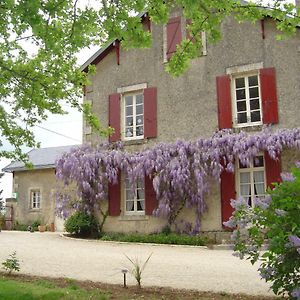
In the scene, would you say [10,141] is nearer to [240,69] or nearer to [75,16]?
[75,16]

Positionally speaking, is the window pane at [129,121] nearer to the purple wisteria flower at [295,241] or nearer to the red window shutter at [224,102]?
the red window shutter at [224,102]

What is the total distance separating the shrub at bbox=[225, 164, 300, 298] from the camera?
3.53 metres

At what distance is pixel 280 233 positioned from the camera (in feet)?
11.6

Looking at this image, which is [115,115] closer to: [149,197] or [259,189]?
[149,197]

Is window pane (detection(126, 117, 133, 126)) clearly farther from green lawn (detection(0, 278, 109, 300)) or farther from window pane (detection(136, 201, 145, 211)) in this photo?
green lawn (detection(0, 278, 109, 300))

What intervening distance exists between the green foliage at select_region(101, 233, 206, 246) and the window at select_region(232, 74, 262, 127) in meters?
3.32

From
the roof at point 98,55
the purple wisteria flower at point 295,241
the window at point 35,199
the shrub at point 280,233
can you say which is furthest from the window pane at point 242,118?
the window at point 35,199

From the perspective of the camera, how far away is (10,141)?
7.94 meters

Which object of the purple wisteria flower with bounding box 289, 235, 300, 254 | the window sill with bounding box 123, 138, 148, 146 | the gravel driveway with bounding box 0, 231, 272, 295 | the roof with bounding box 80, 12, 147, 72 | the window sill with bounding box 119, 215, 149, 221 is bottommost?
the gravel driveway with bounding box 0, 231, 272, 295

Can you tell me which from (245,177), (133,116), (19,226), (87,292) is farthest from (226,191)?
(19,226)

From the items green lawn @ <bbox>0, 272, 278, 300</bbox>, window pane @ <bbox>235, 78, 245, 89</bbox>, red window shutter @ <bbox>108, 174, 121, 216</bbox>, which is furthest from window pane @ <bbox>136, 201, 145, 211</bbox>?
green lawn @ <bbox>0, 272, 278, 300</bbox>

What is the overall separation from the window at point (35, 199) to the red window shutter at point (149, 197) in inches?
303

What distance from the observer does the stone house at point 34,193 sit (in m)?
18.4

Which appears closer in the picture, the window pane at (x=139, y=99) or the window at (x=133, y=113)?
the window at (x=133, y=113)
